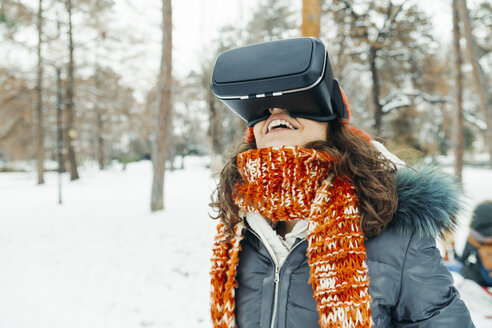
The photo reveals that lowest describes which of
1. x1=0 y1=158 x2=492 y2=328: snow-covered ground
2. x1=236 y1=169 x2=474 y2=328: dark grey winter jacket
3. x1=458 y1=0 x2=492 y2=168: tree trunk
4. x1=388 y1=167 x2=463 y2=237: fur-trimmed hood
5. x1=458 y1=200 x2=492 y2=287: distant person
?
x1=0 y1=158 x2=492 y2=328: snow-covered ground

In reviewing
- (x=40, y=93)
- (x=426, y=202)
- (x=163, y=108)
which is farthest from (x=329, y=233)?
(x=40, y=93)

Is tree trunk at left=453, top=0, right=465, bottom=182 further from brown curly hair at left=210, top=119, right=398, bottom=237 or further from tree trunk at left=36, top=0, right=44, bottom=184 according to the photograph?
tree trunk at left=36, top=0, right=44, bottom=184

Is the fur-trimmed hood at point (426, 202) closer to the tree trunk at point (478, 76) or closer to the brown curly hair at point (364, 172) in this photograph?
the brown curly hair at point (364, 172)

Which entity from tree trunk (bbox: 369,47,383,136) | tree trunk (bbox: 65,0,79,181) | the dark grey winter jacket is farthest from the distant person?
tree trunk (bbox: 65,0,79,181)

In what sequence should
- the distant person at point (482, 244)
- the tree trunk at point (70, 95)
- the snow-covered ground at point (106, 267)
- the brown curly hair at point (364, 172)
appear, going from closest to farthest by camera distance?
the brown curly hair at point (364, 172), the distant person at point (482, 244), the snow-covered ground at point (106, 267), the tree trunk at point (70, 95)

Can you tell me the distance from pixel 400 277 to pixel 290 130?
65cm

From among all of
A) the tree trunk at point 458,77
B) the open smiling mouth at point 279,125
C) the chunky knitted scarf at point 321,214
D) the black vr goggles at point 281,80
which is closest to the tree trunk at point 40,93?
the black vr goggles at point 281,80

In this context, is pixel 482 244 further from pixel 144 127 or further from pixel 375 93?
pixel 144 127

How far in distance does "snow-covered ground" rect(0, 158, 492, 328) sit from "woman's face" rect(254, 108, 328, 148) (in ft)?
2.46

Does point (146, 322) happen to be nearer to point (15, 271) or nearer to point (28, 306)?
point (28, 306)

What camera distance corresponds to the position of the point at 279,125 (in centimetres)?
122

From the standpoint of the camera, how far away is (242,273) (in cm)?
126

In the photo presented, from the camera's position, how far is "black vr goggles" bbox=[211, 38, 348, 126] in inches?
41.8

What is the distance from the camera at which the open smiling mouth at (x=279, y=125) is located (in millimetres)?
1177
